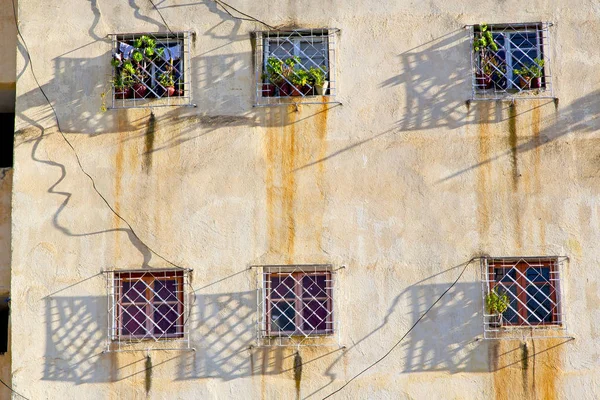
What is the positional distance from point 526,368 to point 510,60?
353 centimetres

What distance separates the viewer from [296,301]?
33.3 feet

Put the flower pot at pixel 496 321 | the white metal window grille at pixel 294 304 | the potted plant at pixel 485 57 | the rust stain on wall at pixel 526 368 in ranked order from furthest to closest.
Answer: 1. the potted plant at pixel 485 57
2. the white metal window grille at pixel 294 304
3. the flower pot at pixel 496 321
4. the rust stain on wall at pixel 526 368

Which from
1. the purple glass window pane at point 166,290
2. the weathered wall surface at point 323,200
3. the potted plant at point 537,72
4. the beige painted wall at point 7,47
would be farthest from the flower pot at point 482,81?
the beige painted wall at point 7,47

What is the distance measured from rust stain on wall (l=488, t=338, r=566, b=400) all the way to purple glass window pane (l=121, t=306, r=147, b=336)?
391cm

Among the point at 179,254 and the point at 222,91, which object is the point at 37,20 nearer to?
the point at 222,91

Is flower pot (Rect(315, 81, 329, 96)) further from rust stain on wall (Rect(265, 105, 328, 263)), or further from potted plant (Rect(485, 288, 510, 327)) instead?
potted plant (Rect(485, 288, 510, 327))

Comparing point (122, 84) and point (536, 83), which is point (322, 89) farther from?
point (536, 83)

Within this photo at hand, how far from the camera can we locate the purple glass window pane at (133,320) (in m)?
10.2

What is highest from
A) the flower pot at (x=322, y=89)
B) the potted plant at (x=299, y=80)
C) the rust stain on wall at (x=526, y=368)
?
the potted plant at (x=299, y=80)

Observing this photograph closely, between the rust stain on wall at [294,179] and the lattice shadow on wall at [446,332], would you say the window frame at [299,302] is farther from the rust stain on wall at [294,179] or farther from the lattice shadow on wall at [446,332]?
the lattice shadow on wall at [446,332]

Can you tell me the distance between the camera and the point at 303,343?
32.8ft

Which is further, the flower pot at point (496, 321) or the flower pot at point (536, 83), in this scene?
the flower pot at point (536, 83)

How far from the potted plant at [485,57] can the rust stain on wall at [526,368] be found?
2991 mm

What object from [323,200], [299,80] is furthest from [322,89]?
[323,200]
